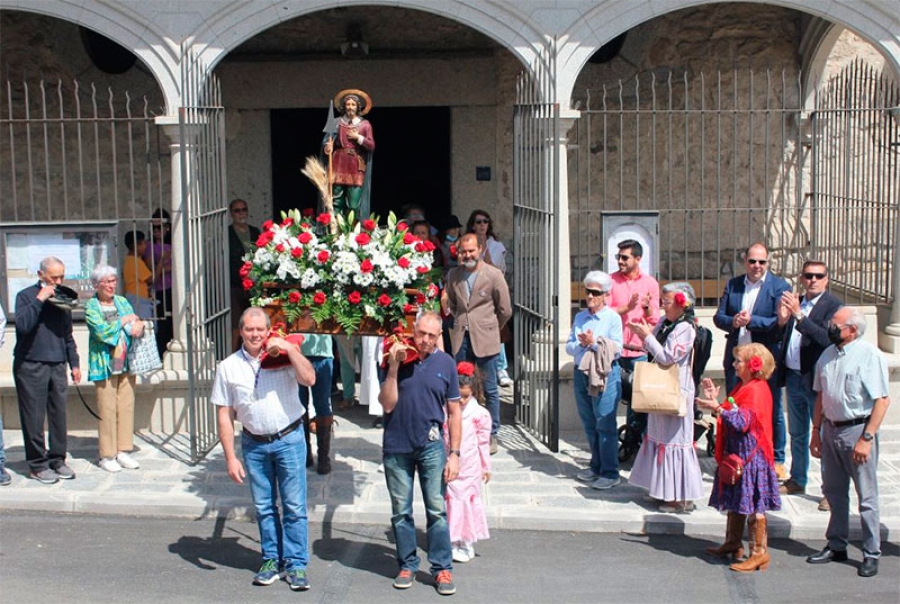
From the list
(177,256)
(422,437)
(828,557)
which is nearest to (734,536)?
(828,557)

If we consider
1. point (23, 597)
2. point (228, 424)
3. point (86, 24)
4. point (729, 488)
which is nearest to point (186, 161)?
point (86, 24)

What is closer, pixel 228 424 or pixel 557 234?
pixel 228 424

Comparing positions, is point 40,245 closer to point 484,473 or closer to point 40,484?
point 40,484

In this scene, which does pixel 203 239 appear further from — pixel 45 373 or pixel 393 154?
pixel 393 154

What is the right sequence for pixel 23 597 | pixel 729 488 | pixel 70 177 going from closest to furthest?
pixel 23 597 < pixel 729 488 < pixel 70 177

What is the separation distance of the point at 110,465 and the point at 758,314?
4.92 meters

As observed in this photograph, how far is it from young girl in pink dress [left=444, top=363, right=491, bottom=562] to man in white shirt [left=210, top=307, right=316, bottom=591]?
89 centimetres

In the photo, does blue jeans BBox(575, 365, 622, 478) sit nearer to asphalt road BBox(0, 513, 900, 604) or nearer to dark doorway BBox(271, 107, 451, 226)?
asphalt road BBox(0, 513, 900, 604)

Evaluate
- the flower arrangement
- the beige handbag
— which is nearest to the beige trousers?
the flower arrangement

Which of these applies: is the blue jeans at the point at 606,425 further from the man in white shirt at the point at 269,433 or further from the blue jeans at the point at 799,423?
the man in white shirt at the point at 269,433

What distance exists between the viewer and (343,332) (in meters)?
7.65

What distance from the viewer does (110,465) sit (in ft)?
29.7

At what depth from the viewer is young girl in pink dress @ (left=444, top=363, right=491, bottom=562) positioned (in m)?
7.20

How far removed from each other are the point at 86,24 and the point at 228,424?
4.19 m
